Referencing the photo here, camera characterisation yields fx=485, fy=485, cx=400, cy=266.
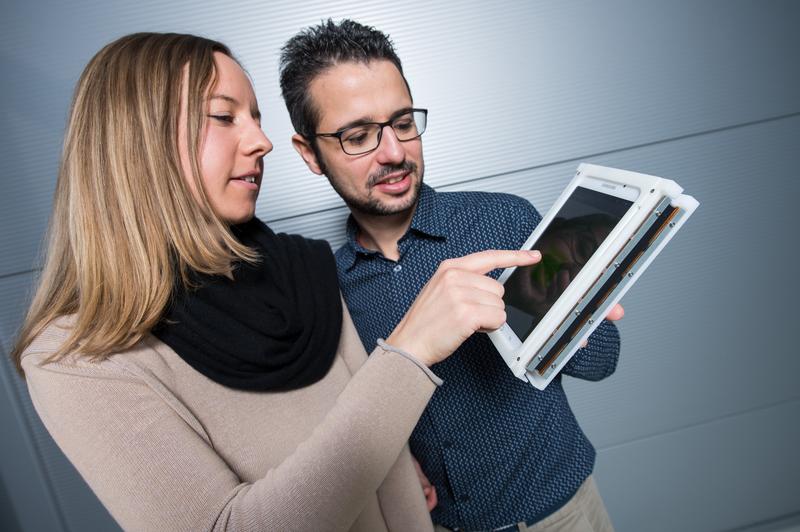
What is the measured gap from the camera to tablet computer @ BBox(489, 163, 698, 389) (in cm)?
68

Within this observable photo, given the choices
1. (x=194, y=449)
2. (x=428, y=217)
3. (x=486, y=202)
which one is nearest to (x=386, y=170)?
(x=428, y=217)

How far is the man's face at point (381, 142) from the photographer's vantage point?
3.99 feet

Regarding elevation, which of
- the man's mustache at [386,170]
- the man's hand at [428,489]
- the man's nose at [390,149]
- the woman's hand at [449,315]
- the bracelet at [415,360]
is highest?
the man's nose at [390,149]

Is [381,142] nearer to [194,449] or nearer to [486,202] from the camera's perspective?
[486,202]

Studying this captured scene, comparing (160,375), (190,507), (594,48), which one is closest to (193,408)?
(160,375)

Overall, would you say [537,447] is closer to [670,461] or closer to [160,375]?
[160,375]

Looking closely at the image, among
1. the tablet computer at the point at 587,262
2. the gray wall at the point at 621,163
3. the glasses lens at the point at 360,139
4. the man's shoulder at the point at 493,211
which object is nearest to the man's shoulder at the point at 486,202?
the man's shoulder at the point at 493,211

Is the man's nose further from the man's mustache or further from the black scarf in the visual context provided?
the black scarf

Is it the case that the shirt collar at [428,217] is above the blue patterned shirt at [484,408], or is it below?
above

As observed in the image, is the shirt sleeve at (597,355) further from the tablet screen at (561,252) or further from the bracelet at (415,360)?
the bracelet at (415,360)

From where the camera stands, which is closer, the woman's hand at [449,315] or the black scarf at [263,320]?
the woman's hand at [449,315]

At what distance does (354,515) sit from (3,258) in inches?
62.8

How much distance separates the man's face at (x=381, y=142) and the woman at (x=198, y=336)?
270 millimetres

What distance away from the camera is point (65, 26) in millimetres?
1526
